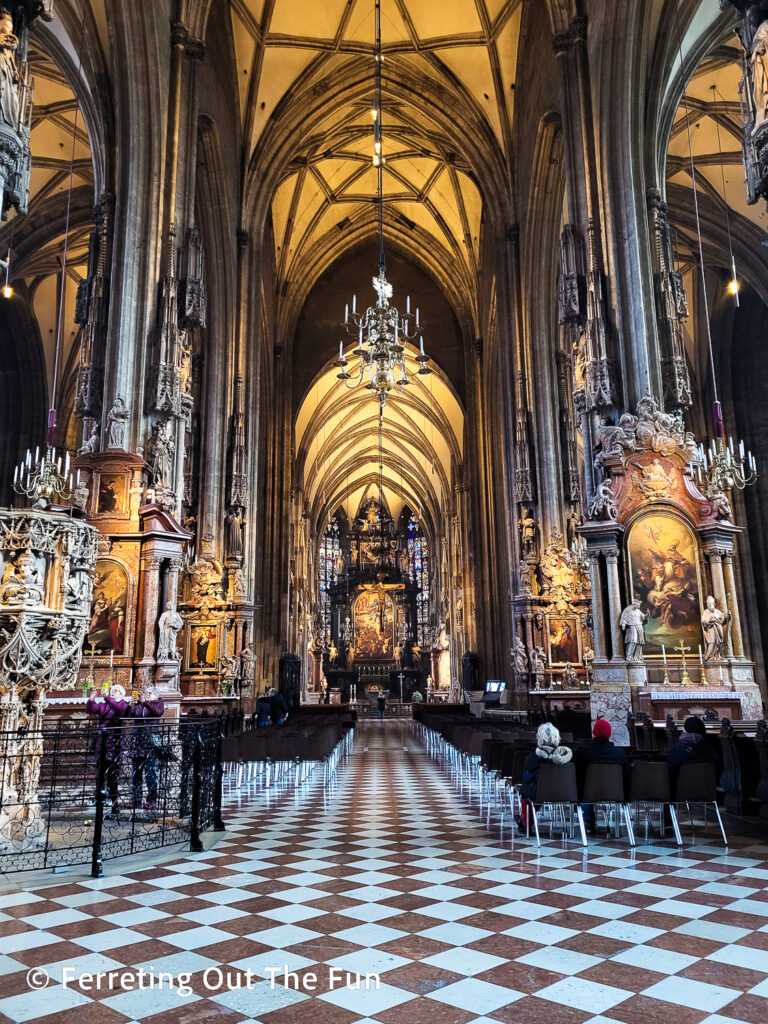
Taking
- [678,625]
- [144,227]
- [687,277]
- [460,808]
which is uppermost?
[687,277]

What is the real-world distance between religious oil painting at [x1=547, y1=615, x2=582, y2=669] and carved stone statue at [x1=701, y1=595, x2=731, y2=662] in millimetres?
6800

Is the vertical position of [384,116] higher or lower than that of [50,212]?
higher

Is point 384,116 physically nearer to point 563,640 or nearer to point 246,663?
point 563,640

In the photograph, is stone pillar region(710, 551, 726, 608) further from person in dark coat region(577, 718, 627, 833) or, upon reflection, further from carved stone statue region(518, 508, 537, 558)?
Result: carved stone statue region(518, 508, 537, 558)

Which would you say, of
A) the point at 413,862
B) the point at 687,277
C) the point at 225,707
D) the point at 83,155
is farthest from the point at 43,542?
the point at 687,277

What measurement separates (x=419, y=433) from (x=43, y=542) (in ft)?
123

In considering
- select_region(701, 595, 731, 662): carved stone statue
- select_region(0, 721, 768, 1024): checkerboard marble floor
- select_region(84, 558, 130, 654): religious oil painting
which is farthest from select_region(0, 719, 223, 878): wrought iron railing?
select_region(701, 595, 731, 662): carved stone statue

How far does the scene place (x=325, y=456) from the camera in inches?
1754

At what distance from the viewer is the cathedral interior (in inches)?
278

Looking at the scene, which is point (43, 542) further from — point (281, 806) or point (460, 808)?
point (460, 808)

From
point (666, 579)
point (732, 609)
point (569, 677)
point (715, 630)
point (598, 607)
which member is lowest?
point (569, 677)

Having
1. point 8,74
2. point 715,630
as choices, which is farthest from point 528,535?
point 8,74

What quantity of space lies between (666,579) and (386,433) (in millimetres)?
35253

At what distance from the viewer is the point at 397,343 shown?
1434cm
